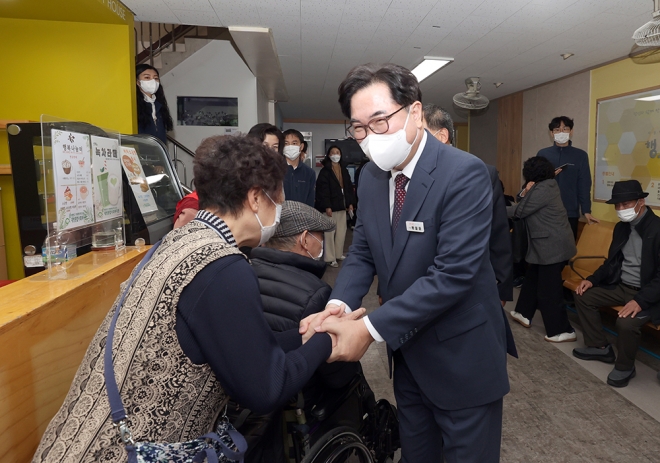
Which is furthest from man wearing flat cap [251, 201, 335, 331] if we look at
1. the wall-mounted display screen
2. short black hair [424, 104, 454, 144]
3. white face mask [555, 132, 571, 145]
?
the wall-mounted display screen

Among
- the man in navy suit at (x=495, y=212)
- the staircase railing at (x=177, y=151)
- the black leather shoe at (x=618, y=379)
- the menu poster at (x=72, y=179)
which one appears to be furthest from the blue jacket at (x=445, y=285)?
the staircase railing at (x=177, y=151)

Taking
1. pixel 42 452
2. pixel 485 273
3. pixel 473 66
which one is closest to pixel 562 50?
pixel 473 66

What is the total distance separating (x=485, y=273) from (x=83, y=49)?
3.96m

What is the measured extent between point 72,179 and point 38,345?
0.57 metres

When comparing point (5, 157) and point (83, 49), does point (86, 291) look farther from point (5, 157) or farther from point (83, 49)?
point (83, 49)

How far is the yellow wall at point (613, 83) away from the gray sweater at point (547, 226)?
2233 millimetres

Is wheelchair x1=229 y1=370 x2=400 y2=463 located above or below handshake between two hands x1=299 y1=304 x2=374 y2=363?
below

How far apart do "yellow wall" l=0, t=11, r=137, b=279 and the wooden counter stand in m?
2.89

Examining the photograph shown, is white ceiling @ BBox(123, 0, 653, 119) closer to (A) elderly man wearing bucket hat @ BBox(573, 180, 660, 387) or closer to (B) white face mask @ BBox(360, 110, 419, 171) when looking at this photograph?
(A) elderly man wearing bucket hat @ BBox(573, 180, 660, 387)

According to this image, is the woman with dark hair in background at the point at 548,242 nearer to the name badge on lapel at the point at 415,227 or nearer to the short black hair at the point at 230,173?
the name badge on lapel at the point at 415,227

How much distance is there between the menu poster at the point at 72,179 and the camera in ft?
4.31

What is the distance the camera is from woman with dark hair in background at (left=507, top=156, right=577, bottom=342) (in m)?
3.61

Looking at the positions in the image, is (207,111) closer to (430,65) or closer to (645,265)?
(430,65)

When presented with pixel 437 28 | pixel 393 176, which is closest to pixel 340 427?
pixel 393 176
